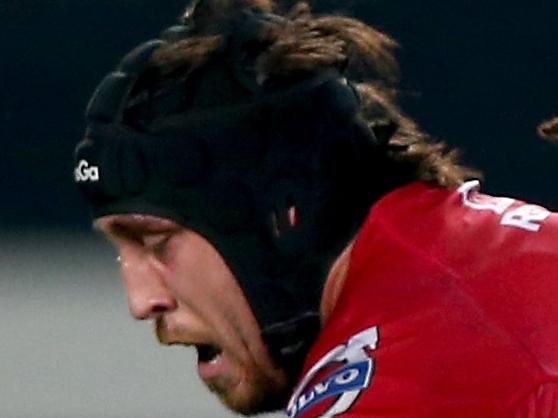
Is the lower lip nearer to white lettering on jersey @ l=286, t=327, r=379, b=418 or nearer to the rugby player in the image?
the rugby player

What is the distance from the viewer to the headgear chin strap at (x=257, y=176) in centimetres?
174

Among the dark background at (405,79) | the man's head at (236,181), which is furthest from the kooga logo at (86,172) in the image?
the dark background at (405,79)

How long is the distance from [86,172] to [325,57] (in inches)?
11.2

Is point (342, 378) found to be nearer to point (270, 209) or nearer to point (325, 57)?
point (270, 209)

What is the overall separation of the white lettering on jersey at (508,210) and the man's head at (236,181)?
0.07 m

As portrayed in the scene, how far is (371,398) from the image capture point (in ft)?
5.19

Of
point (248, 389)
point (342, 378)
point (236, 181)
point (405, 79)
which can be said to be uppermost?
point (236, 181)

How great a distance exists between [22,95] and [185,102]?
2400 mm

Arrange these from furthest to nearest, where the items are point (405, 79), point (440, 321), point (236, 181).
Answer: point (405, 79) < point (236, 181) < point (440, 321)

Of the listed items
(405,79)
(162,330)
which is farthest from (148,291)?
(405,79)

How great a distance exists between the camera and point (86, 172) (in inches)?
70.7

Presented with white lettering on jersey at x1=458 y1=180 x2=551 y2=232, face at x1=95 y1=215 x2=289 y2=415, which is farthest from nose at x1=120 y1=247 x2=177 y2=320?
white lettering on jersey at x1=458 y1=180 x2=551 y2=232

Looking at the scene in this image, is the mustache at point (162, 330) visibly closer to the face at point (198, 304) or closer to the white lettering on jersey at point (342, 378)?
the face at point (198, 304)

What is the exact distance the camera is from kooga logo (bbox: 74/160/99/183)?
5.86ft
